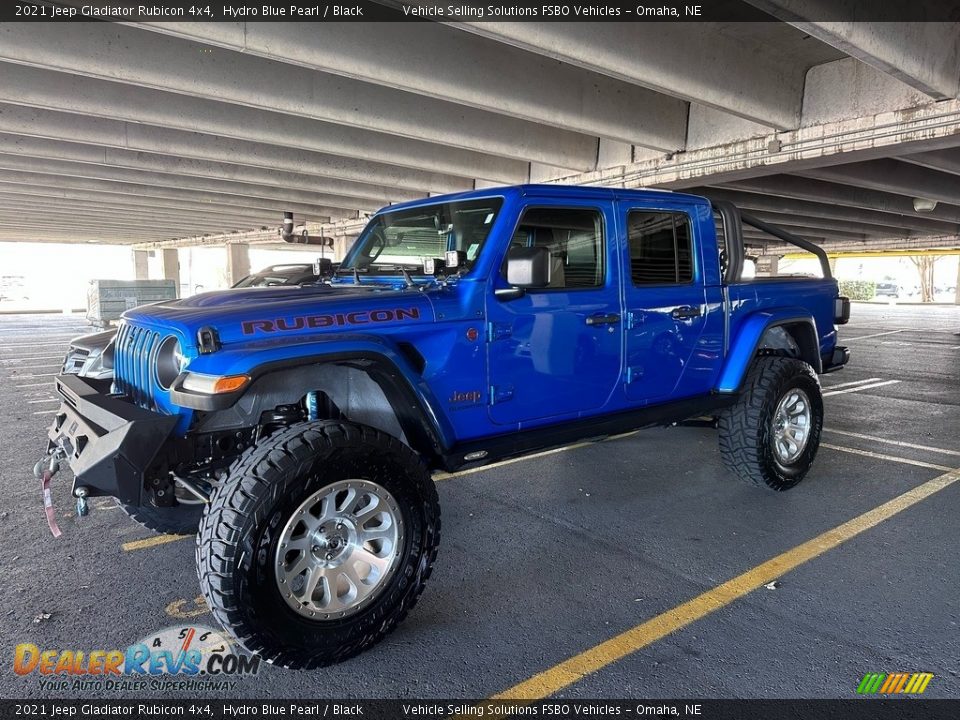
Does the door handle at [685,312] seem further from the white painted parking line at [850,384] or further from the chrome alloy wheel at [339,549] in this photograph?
the white painted parking line at [850,384]

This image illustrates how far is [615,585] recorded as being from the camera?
3.23m

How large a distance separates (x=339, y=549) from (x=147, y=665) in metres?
0.89

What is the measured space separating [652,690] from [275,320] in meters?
2.08

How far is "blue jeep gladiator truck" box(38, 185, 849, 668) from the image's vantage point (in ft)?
8.18

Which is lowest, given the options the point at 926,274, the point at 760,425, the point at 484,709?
the point at 484,709

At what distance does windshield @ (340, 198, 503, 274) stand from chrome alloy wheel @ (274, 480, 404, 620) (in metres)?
1.29

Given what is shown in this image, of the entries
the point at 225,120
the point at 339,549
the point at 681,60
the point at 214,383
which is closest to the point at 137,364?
the point at 214,383

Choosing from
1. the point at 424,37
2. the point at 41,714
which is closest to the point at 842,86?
the point at 424,37

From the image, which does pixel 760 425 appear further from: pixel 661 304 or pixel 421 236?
pixel 421 236

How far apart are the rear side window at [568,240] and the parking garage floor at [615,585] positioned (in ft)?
5.04

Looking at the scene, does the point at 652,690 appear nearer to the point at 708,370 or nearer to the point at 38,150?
the point at 708,370

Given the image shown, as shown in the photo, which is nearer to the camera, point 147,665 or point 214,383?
point 214,383

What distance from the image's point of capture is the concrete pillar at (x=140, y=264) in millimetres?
37731

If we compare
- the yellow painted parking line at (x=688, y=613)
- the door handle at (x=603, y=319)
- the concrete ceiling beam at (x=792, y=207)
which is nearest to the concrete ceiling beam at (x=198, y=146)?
the concrete ceiling beam at (x=792, y=207)
